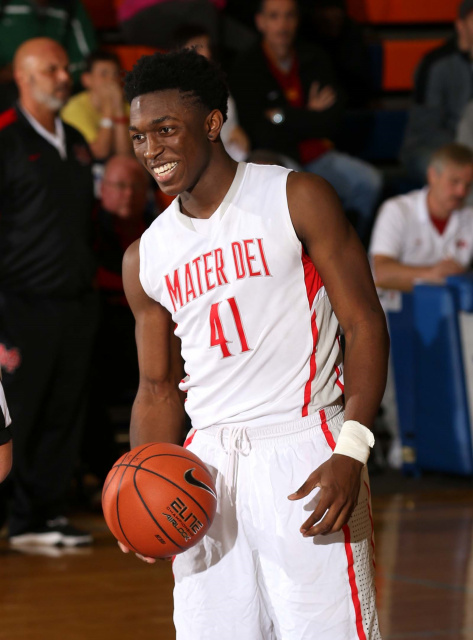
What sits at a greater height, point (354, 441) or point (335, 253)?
point (335, 253)

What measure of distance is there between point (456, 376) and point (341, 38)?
12.2ft

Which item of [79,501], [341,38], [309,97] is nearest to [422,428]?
[79,501]

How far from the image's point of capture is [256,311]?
2.39m

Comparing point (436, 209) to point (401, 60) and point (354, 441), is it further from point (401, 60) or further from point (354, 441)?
point (354, 441)

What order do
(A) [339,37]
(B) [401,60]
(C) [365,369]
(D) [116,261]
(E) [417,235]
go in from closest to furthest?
(C) [365,369] → (D) [116,261] → (E) [417,235] → (A) [339,37] → (B) [401,60]

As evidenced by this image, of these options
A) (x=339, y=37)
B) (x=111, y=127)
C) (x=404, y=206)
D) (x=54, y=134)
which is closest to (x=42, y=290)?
(x=54, y=134)

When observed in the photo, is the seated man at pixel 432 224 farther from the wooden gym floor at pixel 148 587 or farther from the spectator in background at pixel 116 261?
the wooden gym floor at pixel 148 587

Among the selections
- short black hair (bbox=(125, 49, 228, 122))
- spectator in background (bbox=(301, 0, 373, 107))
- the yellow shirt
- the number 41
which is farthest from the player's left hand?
spectator in background (bbox=(301, 0, 373, 107))

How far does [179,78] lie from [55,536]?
125 inches

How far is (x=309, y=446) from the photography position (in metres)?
2.38

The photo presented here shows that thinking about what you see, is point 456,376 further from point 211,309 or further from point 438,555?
point 211,309

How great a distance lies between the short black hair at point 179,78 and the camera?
7.89 ft

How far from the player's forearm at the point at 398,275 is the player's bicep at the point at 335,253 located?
3.96 m

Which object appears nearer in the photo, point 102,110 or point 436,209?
point 436,209
